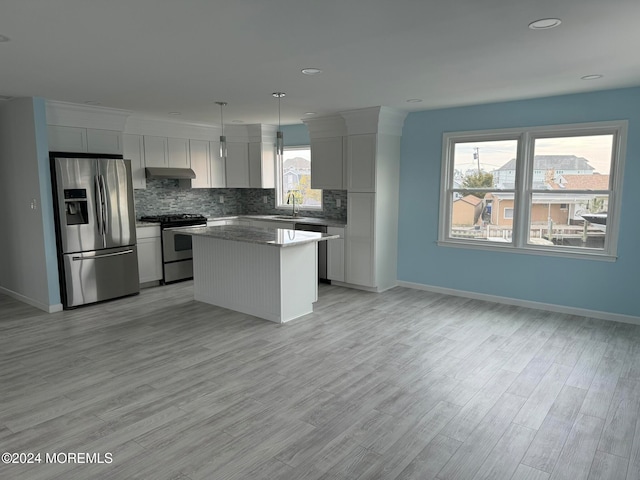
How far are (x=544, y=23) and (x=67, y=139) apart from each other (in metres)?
5.17

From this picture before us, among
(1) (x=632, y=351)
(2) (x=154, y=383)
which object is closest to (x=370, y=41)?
(2) (x=154, y=383)

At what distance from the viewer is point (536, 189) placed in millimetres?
5051

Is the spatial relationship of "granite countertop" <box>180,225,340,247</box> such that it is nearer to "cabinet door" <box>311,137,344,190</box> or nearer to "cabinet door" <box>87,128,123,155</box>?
"cabinet door" <box>311,137,344,190</box>

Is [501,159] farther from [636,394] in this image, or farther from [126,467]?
[126,467]

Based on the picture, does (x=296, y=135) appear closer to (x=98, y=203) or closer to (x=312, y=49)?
(x=98, y=203)

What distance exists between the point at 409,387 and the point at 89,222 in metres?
4.20

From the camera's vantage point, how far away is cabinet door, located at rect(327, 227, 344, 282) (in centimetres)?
622

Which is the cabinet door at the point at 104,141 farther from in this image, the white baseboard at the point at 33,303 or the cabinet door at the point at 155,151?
the white baseboard at the point at 33,303

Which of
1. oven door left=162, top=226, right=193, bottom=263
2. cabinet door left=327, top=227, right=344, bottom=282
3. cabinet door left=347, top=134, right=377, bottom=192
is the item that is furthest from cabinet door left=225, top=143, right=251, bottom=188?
cabinet door left=347, top=134, right=377, bottom=192

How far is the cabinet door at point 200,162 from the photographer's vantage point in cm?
696

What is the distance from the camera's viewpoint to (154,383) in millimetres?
3273

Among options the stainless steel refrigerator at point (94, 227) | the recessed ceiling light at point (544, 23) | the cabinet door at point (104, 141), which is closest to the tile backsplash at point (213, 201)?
the cabinet door at point (104, 141)

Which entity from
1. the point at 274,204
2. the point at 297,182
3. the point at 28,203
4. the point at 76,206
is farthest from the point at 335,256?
the point at 28,203

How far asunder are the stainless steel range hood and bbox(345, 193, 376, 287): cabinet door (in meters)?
2.60
